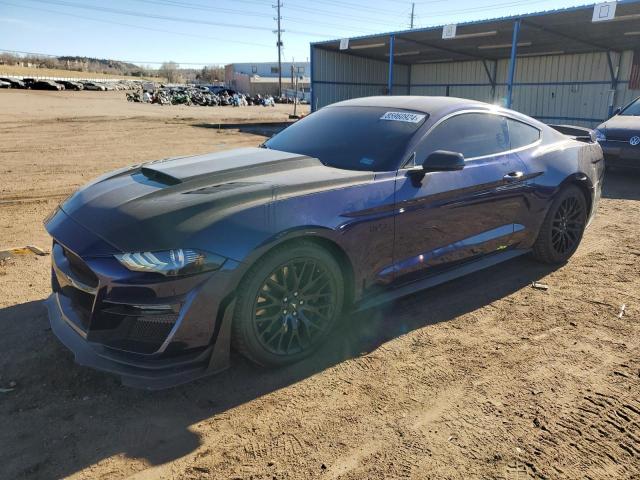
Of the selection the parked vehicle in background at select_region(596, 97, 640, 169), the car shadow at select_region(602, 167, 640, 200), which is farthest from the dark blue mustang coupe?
the parked vehicle in background at select_region(596, 97, 640, 169)

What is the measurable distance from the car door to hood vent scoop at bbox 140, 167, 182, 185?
149 cm

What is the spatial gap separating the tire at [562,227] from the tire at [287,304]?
2.52m

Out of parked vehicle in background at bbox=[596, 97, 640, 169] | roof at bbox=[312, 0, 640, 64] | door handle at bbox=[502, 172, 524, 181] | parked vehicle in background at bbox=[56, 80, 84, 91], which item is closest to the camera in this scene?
door handle at bbox=[502, 172, 524, 181]

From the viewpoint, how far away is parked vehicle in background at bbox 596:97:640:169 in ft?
29.1

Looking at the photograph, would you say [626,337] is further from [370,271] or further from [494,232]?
[370,271]

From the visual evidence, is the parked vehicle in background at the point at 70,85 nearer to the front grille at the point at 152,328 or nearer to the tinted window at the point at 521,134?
the tinted window at the point at 521,134

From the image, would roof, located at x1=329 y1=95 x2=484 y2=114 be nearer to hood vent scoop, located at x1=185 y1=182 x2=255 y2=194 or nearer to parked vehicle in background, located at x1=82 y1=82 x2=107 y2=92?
hood vent scoop, located at x1=185 y1=182 x2=255 y2=194

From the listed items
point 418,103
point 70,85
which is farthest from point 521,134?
point 70,85

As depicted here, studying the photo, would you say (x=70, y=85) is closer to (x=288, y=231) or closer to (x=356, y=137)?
(x=356, y=137)

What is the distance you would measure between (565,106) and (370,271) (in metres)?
21.2

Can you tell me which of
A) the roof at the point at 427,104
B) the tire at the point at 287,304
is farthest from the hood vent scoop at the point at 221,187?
the roof at the point at 427,104

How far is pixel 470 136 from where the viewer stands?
399 cm

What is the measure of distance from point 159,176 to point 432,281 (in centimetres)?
212

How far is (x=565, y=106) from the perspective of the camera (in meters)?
20.9
